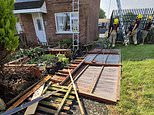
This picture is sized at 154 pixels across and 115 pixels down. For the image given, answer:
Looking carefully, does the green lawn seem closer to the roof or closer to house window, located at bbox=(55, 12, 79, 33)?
house window, located at bbox=(55, 12, 79, 33)

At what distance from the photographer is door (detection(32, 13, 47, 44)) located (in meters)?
11.8

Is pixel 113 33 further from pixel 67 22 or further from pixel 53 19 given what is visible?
pixel 53 19

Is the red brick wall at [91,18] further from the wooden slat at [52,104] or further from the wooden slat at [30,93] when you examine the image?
the wooden slat at [52,104]

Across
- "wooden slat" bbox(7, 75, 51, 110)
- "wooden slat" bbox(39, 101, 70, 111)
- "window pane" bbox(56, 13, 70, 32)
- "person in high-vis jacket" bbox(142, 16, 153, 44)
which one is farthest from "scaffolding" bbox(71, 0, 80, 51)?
"wooden slat" bbox(39, 101, 70, 111)

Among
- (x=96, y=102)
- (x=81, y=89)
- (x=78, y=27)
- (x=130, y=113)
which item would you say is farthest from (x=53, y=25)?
(x=130, y=113)

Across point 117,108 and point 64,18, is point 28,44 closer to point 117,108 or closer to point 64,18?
point 64,18

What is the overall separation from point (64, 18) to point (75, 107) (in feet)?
27.2

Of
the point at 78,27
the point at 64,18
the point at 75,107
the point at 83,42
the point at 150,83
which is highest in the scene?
the point at 64,18

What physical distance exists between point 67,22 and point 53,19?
3.64 feet

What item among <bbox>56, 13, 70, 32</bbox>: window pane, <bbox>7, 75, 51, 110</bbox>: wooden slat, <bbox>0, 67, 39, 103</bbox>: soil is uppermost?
<bbox>56, 13, 70, 32</bbox>: window pane

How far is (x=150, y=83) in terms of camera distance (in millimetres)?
4863

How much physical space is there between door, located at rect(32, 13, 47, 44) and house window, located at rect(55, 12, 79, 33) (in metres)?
1.36

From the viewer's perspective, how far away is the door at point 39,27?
11.8 meters

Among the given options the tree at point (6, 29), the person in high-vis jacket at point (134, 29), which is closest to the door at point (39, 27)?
the person in high-vis jacket at point (134, 29)
